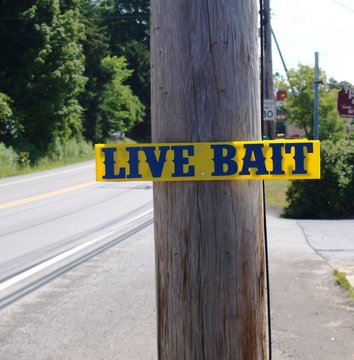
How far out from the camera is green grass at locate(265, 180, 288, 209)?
16.4 metres

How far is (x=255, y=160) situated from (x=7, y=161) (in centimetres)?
2843

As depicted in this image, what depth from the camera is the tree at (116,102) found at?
50.5 meters

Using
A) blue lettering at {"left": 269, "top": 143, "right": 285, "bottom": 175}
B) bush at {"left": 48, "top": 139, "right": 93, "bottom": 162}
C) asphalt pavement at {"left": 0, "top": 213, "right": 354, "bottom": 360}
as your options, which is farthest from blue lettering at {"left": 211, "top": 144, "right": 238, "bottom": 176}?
bush at {"left": 48, "top": 139, "right": 93, "bottom": 162}

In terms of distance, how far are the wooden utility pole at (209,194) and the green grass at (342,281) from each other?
190 inches

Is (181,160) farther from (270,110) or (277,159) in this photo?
(270,110)

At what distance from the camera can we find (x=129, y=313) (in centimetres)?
586

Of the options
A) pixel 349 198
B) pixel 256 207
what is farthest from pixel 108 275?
pixel 349 198

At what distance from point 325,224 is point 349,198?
1.69 m

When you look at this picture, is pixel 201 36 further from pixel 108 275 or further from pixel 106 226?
pixel 106 226

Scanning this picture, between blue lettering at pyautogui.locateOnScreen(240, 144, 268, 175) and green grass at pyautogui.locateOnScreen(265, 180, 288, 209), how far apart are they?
14082mm

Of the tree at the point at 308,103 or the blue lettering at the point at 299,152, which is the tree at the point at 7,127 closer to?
the tree at the point at 308,103

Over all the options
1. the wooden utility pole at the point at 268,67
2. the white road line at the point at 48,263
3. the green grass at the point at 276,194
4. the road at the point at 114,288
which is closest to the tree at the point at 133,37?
the wooden utility pole at the point at 268,67

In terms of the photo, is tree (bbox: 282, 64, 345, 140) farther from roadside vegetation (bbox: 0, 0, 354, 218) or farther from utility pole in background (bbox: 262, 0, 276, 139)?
utility pole in background (bbox: 262, 0, 276, 139)

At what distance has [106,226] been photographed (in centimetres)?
1218
